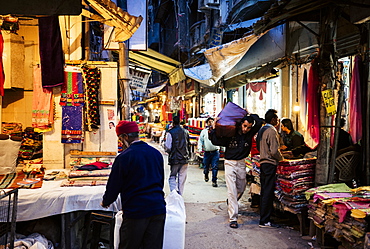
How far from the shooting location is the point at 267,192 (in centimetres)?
689

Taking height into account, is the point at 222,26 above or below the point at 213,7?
below

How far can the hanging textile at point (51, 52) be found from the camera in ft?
21.6

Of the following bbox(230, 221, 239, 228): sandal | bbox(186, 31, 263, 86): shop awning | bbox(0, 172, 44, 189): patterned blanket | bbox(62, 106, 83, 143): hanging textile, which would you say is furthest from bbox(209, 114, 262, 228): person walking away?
bbox(0, 172, 44, 189): patterned blanket

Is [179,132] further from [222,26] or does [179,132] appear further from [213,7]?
[213,7]

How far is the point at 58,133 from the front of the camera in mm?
6852

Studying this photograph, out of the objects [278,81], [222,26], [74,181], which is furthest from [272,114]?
[222,26]

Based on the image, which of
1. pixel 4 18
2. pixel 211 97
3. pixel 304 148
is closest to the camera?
pixel 4 18

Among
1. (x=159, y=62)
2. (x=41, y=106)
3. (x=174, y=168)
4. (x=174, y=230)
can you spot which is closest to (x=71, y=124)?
(x=41, y=106)

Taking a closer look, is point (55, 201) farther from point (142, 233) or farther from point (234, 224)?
point (234, 224)

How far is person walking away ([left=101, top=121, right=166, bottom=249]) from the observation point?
3.61 meters

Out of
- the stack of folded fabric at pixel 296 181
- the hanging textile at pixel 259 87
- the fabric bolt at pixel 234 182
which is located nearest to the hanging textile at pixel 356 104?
the stack of folded fabric at pixel 296 181

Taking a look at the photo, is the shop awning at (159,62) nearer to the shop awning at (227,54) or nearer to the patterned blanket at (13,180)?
the shop awning at (227,54)

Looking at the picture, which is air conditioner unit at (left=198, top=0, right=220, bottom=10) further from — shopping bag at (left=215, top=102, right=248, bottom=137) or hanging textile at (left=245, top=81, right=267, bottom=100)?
shopping bag at (left=215, top=102, right=248, bottom=137)

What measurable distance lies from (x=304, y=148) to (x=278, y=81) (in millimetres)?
4336
